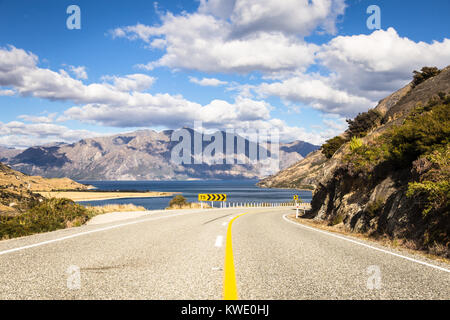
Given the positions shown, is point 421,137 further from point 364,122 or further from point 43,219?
point 364,122

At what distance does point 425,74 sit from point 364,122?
34.5 feet

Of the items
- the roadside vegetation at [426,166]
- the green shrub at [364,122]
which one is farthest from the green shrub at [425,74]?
the roadside vegetation at [426,166]

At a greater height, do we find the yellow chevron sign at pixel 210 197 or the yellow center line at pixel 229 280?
the yellow center line at pixel 229 280

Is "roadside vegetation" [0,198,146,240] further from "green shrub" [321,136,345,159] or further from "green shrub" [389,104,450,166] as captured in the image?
"green shrub" [321,136,345,159]

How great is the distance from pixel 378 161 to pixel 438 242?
913 centimetres

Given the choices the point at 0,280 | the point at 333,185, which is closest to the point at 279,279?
the point at 0,280

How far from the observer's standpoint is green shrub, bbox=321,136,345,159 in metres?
36.2

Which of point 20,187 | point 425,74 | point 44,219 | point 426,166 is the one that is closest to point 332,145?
point 425,74

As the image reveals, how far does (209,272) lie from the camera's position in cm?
562

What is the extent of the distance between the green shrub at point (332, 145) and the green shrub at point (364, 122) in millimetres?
1388


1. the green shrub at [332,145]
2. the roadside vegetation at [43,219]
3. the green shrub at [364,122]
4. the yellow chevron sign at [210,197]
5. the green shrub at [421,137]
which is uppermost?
the green shrub at [364,122]

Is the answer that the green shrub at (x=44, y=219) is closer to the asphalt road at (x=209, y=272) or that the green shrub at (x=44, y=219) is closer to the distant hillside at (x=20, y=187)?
the distant hillside at (x=20, y=187)

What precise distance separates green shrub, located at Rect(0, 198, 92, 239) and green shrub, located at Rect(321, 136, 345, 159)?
26.9 metres

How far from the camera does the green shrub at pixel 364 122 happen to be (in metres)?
35.5
